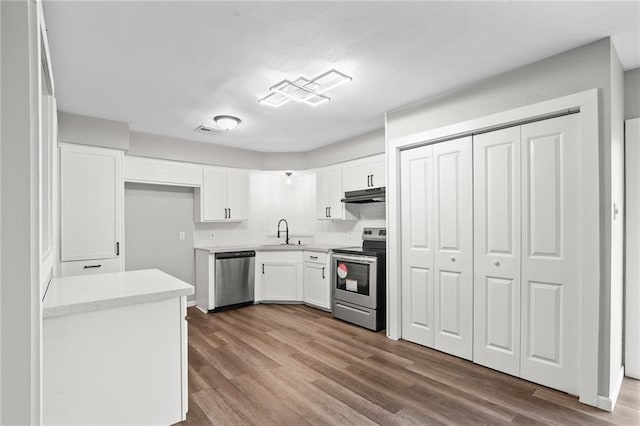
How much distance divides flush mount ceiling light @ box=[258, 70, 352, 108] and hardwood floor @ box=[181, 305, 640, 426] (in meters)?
2.36

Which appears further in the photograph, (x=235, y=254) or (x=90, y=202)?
(x=235, y=254)

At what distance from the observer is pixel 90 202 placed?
3.72 meters

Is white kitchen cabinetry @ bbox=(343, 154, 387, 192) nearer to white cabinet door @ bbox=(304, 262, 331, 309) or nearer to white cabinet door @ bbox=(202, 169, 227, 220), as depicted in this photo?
white cabinet door @ bbox=(304, 262, 331, 309)

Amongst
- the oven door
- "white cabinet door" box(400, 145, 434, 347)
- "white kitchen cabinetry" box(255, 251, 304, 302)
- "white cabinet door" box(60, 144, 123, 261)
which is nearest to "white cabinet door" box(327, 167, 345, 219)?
the oven door

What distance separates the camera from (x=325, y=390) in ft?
8.38

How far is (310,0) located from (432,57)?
3.63 ft

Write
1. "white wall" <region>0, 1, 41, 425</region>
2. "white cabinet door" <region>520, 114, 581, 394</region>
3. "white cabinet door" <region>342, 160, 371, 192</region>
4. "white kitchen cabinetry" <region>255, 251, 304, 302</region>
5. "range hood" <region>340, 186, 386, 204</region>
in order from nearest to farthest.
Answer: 1. "white wall" <region>0, 1, 41, 425</region>
2. "white cabinet door" <region>520, 114, 581, 394</region>
3. "range hood" <region>340, 186, 386, 204</region>
4. "white cabinet door" <region>342, 160, 371, 192</region>
5. "white kitchen cabinetry" <region>255, 251, 304, 302</region>

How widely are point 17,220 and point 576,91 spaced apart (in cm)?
322

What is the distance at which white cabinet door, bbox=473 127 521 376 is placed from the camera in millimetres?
2730

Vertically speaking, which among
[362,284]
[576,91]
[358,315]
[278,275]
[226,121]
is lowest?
[358,315]

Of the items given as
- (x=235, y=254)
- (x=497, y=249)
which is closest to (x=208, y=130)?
(x=235, y=254)

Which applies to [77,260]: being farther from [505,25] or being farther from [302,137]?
[505,25]

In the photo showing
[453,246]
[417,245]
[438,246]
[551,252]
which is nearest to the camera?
[551,252]

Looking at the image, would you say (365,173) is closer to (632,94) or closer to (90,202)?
(632,94)
